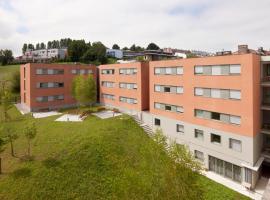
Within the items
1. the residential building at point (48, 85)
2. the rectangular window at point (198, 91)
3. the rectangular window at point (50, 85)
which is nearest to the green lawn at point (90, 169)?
the rectangular window at point (198, 91)

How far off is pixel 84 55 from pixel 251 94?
3202 inches

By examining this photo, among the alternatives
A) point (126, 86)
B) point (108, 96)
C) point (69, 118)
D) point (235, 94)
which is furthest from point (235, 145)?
point (108, 96)

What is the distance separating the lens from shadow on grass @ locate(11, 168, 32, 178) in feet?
69.8

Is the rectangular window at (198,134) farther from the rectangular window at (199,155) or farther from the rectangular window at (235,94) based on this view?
the rectangular window at (235,94)

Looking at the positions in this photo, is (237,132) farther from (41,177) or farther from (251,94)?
(41,177)

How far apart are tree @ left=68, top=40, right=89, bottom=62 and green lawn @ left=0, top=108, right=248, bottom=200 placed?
227 ft

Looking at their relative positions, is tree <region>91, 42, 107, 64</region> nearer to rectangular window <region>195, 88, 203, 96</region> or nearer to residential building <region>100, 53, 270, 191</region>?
residential building <region>100, 53, 270, 191</region>

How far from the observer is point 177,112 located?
31.9 metres

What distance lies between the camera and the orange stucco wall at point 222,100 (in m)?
23.2

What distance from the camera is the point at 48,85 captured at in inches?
1889

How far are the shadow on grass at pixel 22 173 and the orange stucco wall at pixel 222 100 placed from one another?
823 inches

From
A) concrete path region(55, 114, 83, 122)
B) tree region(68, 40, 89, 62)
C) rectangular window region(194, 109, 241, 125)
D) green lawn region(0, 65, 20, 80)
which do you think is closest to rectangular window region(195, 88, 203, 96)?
rectangular window region(194, 109, 241, 125)

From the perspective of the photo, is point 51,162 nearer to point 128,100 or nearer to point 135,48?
point 128,100

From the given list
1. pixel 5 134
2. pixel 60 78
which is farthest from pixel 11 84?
pixel 5 134
